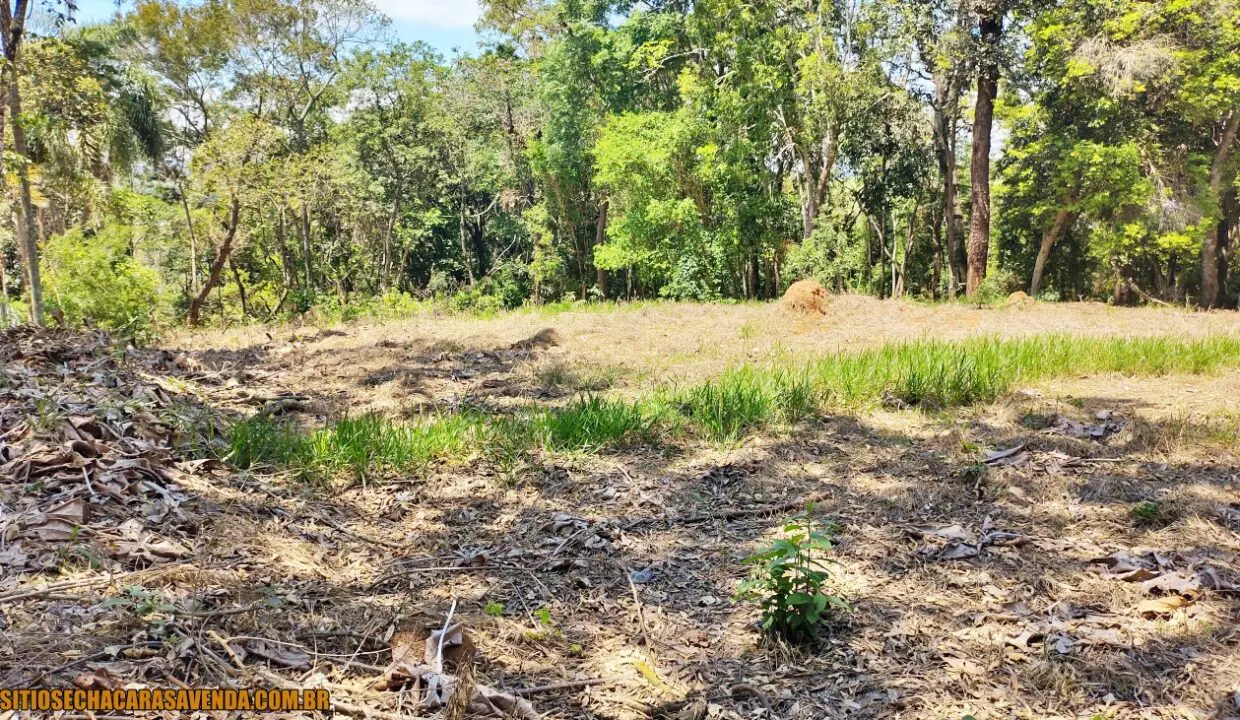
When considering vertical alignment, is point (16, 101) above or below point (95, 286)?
above

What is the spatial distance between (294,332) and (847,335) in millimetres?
8625

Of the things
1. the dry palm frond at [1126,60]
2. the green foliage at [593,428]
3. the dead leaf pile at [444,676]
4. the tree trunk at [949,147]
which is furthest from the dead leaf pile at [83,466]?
the tree trunk at [949,147]

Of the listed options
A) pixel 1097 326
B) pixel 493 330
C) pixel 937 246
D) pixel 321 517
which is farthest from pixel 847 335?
pixel 937 246

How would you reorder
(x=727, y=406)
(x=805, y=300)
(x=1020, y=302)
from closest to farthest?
(x=727, y=406) < (x=805, y=300) < (x=1020, y=302)

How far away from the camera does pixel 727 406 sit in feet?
17.6

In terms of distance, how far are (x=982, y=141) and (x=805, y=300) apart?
26.0 feet

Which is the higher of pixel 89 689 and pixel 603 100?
pixel 603 100

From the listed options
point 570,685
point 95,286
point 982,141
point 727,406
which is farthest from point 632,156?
point 570,685

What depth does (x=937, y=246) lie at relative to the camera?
975 inches

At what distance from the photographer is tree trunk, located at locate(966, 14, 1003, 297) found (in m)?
15.3

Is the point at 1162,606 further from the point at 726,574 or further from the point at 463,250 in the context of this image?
the point at 463,250

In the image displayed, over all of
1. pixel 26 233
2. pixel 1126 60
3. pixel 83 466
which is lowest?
pixel 83 466

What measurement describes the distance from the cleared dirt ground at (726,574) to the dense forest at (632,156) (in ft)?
32.8

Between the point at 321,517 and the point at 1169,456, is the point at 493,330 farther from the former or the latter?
the point at 1169,456
